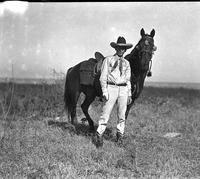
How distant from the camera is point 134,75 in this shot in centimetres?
837

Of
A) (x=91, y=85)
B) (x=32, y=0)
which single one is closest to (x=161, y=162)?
(x=91, y=85)

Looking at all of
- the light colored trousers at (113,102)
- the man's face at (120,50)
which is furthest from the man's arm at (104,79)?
the man's face at (120,50)

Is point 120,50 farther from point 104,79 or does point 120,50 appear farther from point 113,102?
point 113,102

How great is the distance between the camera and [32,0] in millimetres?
7215

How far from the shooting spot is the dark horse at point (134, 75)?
7672 millimetres

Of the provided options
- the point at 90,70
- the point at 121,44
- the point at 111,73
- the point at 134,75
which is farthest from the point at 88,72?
the point at 121,44

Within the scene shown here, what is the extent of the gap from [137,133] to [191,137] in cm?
158

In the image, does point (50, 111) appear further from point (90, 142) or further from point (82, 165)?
point (82, 165)

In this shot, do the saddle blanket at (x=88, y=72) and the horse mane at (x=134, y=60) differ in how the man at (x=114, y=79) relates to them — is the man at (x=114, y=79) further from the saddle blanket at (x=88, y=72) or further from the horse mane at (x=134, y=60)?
the saddle blanket at (x=88, y=72)

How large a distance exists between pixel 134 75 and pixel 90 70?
4.30ft

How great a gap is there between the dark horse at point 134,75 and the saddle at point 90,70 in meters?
0.16

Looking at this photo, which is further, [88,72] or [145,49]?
[88,72]

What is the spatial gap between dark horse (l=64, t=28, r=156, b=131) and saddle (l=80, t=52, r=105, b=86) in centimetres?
16

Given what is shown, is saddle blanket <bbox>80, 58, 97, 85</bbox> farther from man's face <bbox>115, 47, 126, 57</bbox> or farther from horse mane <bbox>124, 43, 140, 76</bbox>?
man's face <bbox>115, 47, 126, 57</bbox>
